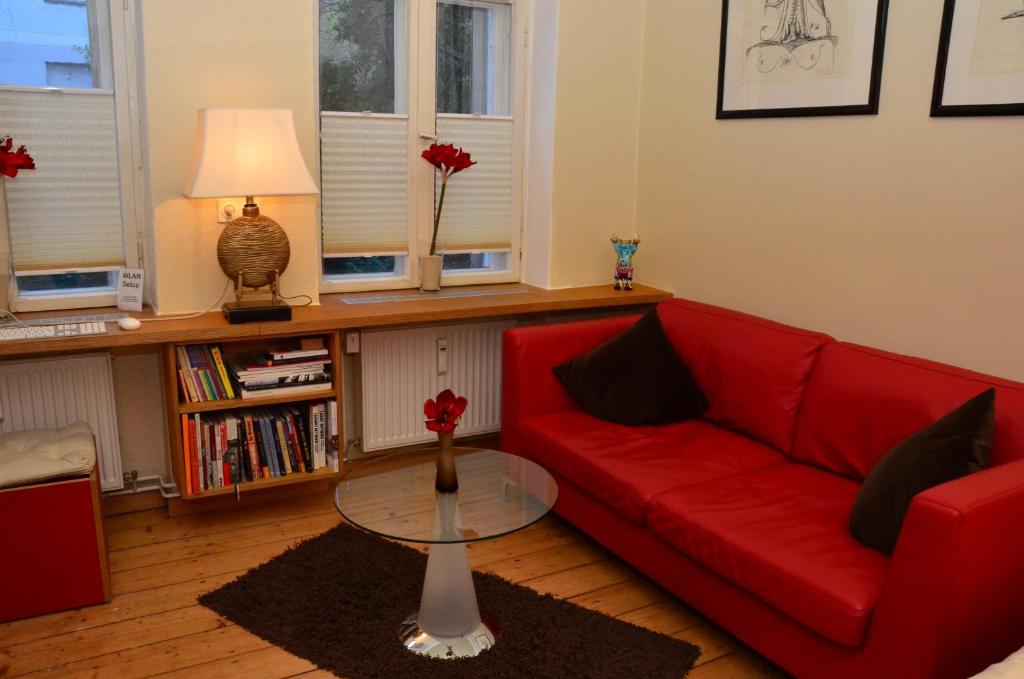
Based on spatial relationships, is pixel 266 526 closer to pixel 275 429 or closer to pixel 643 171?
pixel 275 429

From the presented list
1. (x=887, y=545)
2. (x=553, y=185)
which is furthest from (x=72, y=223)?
(x=887, y=545)

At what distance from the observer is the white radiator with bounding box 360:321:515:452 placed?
3545 millimetres

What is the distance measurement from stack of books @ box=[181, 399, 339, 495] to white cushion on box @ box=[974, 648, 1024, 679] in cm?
227

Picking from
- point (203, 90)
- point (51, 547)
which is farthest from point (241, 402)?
point (203, 90)

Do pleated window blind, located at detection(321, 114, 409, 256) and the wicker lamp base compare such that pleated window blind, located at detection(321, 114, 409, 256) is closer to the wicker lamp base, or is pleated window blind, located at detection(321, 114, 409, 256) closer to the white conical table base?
the wicker lamp base

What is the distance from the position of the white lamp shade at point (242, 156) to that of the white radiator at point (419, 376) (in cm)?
84

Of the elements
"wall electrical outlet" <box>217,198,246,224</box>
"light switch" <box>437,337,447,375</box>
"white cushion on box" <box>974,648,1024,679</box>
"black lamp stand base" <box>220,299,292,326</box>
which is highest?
"wall electrical outlet" <box>217,198,246,224</box>

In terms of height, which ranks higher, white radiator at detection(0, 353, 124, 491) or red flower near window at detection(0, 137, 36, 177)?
red flower near window at detection(0, 137, 36, 177)

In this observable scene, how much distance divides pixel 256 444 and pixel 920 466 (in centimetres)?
220

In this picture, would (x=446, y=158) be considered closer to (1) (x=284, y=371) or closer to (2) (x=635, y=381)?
(1) (x=284, y=371)

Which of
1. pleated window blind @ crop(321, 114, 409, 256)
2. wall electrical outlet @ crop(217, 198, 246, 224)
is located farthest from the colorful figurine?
wall electrical outlet @ crop(217, 198, 246, 224)

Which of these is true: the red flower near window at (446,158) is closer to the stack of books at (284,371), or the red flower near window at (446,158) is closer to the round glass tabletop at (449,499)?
the stack of books at (284,371)

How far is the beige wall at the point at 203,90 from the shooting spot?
2896 millimetres

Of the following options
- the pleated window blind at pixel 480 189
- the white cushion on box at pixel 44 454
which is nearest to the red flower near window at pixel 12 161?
the white cushion on box at pixel 44 454
